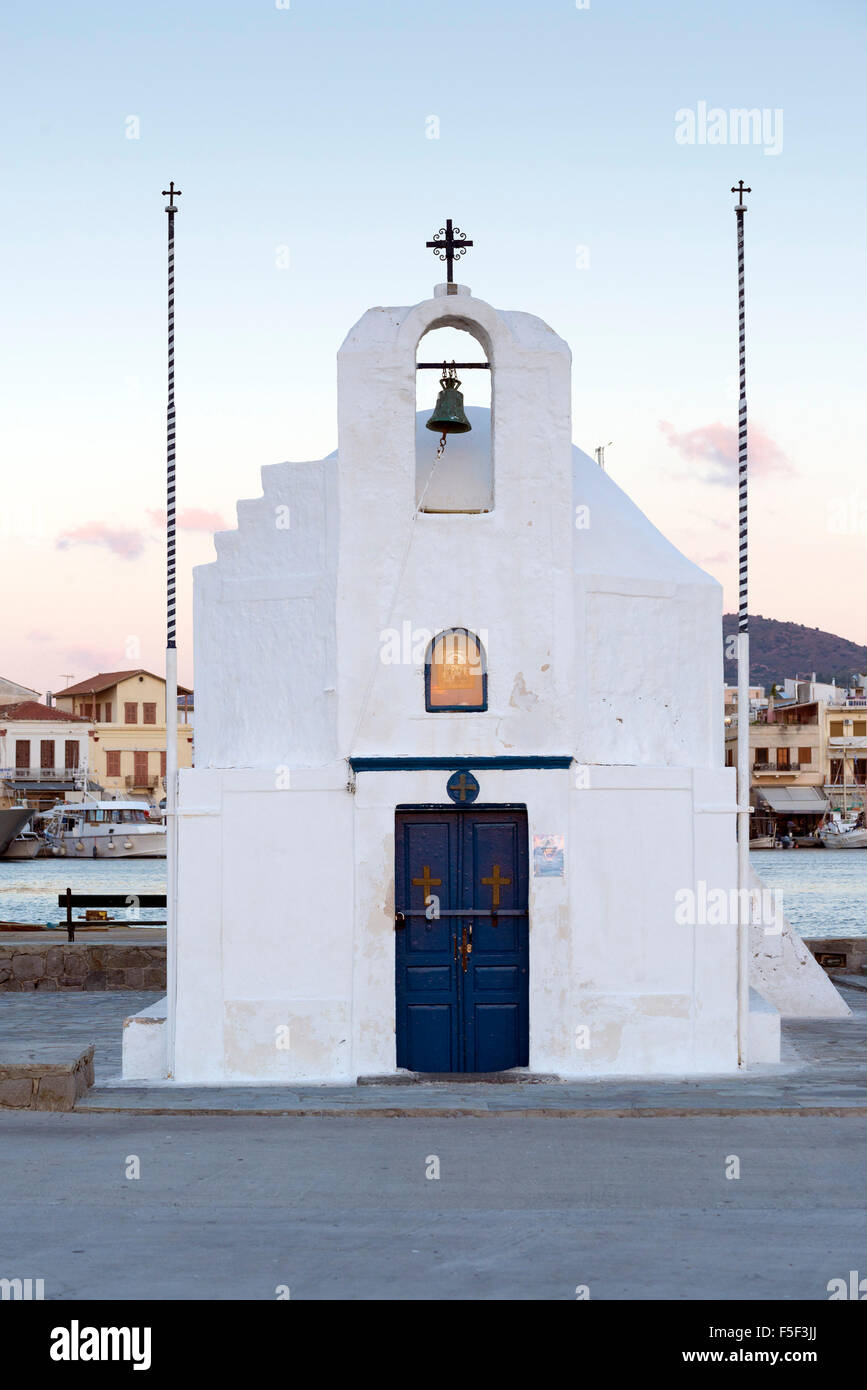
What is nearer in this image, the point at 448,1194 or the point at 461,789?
the point at 448,1194

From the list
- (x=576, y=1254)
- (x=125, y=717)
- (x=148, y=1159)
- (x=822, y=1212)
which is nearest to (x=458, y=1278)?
(x=576, y=1254)

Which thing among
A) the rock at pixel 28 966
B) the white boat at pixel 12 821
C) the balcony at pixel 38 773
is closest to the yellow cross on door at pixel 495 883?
the rock at pixel 28 966

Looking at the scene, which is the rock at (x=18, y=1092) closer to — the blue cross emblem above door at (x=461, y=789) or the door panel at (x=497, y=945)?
the door panel at (x=497, y=945)

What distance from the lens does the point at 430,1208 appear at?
8773 millimetres

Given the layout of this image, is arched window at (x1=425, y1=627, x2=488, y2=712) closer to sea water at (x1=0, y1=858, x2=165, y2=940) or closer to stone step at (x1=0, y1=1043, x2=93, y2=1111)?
stone step at (x1=0, y1=1043, x2=93, y2=1111)

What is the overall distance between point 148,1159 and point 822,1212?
429 centimetres

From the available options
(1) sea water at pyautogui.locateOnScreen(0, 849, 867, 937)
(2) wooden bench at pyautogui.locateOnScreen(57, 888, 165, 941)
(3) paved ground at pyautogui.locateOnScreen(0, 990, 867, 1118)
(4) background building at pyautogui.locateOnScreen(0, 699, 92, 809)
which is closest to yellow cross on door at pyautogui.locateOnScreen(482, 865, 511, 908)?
(3) paved ground at pyautogui.locateOnScreen(0, 990, 867, 1118)

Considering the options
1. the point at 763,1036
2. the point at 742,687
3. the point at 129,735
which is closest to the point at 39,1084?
the point at 763,1036

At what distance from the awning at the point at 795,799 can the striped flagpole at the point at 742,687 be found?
94920mm

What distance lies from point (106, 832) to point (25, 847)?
5.59 meters

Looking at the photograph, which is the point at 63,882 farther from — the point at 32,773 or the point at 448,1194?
the point at 448,1194

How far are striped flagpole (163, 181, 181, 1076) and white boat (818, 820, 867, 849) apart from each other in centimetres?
9941

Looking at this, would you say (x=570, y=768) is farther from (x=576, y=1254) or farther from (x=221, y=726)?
(x=576, y=1254)

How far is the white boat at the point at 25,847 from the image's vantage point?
96.6m
